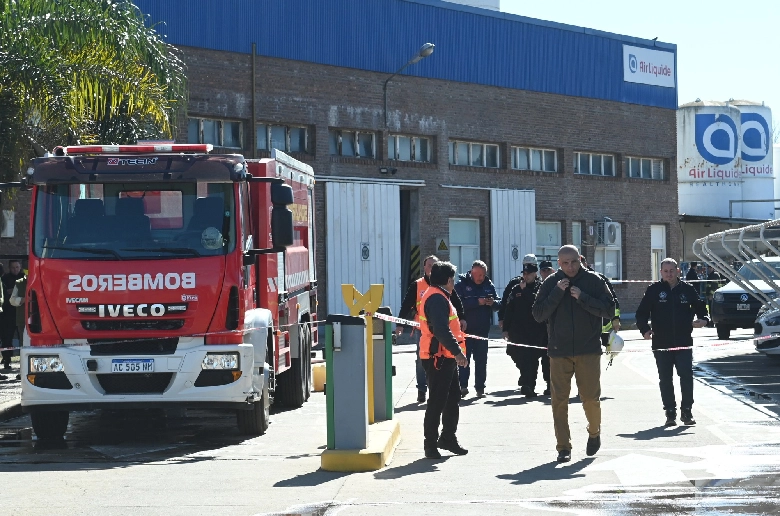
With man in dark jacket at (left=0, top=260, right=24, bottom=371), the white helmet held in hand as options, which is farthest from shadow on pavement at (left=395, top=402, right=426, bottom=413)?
man in dark jacket at (left=0, top=260, right=24, bottom=371)

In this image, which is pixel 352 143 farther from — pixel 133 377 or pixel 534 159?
pixel 133 377

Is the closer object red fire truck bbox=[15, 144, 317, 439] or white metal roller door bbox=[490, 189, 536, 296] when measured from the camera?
red fire truck bbox=[15, 144, 317, 439]

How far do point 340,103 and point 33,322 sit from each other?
83.6ft

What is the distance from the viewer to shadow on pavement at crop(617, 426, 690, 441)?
1244 centimetres

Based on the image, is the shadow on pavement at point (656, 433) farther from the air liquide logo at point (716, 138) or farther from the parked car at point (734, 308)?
the air liquide logo at point (716, 138)

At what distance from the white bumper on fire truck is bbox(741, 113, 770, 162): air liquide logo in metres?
49.0

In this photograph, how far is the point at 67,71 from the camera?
757 inches

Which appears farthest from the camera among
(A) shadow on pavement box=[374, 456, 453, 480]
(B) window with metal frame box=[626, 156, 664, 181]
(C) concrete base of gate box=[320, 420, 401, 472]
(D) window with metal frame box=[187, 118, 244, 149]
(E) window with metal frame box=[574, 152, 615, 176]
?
(B) window with metal frame box=[626, 156, 664, 181]

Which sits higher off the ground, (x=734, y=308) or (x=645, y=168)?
(x=645, y=168)

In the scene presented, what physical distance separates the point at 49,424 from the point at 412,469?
418cm

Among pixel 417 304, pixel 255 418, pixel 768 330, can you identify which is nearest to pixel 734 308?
pixel 768 330

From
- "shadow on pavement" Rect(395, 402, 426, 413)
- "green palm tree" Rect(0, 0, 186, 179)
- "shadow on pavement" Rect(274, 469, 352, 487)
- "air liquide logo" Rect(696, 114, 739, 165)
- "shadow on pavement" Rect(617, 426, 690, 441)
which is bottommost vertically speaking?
"shadow on pavement" Rect(395, 402, 426, 413)

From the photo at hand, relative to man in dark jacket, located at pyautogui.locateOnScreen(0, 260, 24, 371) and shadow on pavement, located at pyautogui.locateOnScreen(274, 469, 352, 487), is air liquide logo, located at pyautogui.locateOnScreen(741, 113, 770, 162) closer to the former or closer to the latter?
man in dark jacket, located at pyautogui.locateOnScreen(0, 260, 24, 371)

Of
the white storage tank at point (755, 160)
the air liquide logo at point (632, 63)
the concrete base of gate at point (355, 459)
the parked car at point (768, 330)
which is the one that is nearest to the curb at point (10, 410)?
Result: the concrete base of gate at point (355, 459)
